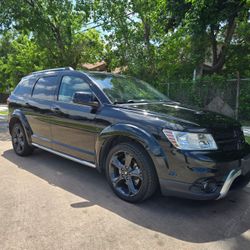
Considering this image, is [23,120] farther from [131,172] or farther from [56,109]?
[131,172]

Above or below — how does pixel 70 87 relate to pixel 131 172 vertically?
above

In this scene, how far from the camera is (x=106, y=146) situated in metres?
4.07

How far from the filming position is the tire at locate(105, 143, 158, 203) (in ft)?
11.6

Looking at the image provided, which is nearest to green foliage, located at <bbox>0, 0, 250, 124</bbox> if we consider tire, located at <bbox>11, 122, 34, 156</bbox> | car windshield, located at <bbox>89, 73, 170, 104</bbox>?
car windshield, located at <bbox>89, 73, 170, 104</bbox>

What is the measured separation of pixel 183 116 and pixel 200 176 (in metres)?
0.91

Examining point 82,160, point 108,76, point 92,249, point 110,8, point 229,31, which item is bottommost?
point 92,249

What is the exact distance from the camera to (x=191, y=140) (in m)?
3.31

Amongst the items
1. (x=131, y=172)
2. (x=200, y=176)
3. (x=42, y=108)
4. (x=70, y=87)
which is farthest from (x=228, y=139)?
(x=42, y=108)

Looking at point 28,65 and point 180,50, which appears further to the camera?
point 28,65

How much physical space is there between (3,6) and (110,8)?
563 centimetres

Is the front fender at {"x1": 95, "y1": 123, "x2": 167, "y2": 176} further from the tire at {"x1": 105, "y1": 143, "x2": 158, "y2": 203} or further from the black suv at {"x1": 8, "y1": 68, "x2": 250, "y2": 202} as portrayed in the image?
the tire at {"x1": 105, "y1": 143, "x2": 158, "y2": 203}

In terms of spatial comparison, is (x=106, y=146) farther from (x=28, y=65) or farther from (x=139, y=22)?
(x=28, y=65)

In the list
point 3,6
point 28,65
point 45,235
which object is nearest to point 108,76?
point 45,235

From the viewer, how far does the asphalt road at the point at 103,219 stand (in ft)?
9.37
